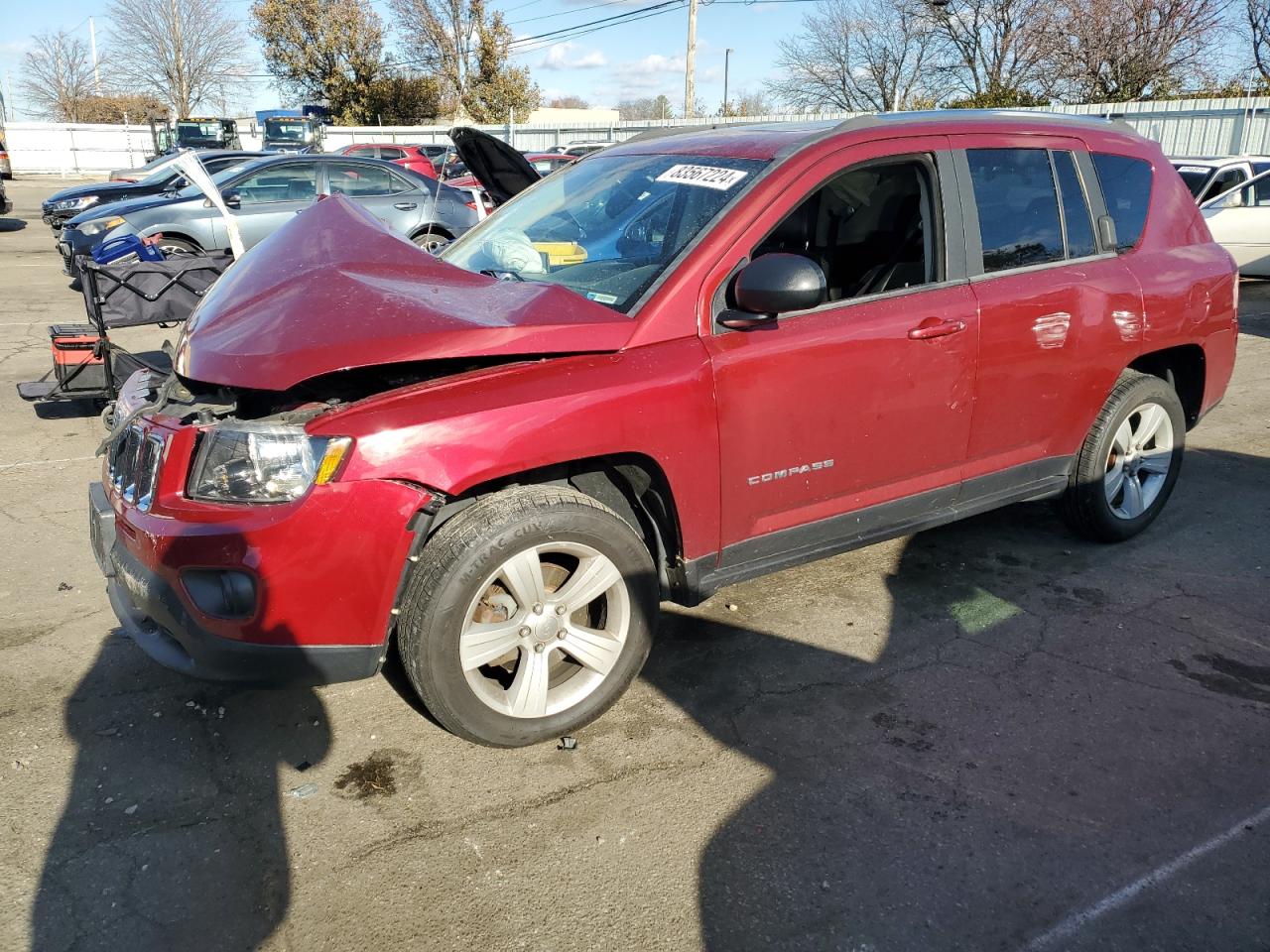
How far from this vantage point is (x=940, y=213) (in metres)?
3.69

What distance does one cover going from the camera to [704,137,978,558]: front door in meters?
3.20

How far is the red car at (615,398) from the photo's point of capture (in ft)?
8.79

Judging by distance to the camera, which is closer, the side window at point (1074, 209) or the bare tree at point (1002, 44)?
the side window at point (1074, 209)

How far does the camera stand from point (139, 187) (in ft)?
48.2

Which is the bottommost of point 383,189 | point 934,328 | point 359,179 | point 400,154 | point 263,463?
point 263,463

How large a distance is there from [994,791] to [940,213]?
2.08 meters

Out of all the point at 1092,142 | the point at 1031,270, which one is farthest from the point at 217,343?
the point at 1092,142

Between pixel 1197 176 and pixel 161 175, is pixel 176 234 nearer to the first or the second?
pixel 161 175

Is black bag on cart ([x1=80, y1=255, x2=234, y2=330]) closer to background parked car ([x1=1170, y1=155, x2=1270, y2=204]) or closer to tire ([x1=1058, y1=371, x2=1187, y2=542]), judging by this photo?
tire ([x1=1058, y1=371, x2=1187, y2=542])

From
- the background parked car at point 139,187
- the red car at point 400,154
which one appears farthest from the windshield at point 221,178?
the red car at point 400,154

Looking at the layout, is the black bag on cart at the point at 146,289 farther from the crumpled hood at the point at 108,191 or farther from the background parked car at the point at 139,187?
the crumpled hood at the point at 108,191

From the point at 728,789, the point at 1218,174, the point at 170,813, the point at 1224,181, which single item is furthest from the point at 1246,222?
the point at 170,813

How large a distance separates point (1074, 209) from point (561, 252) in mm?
2169

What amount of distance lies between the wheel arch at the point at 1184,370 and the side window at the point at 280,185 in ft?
34.5
